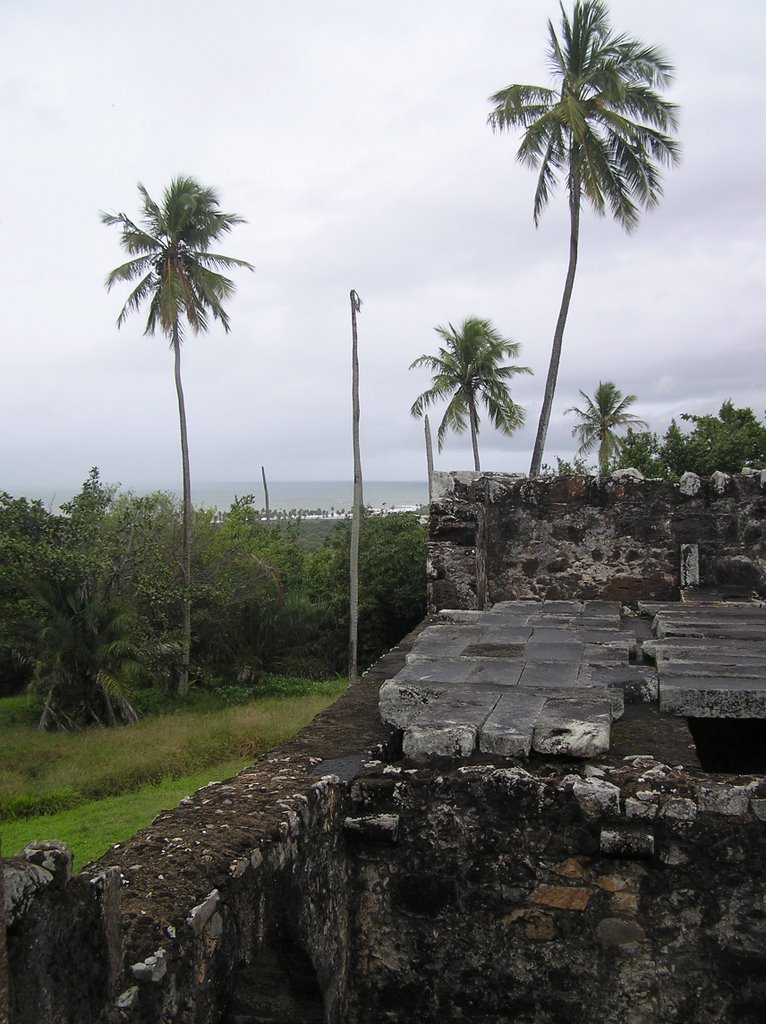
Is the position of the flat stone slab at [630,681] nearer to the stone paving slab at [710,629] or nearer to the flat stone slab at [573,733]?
the flat stone slab at [573,733]

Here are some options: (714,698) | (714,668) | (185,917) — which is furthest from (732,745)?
(185,917)

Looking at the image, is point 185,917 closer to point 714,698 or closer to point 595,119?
point 714,698

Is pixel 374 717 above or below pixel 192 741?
above

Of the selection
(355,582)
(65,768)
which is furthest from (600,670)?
(355,582)

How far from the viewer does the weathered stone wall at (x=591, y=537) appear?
22.4ft

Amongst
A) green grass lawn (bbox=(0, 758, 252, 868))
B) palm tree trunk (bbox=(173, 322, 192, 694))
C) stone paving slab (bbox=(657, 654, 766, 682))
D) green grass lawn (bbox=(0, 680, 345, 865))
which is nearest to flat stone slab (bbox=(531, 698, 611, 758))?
stone paving slab (bbox=(657, 654, 766, 682))

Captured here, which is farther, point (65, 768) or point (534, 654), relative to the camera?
point (65, 768)

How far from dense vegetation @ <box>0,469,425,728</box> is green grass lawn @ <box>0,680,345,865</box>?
1.30m

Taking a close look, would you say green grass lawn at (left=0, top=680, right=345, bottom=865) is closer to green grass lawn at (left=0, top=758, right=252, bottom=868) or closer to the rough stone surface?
green grass lawn at (left=0, top=758, right=252, bottom=868)

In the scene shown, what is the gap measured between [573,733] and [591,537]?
3.87m

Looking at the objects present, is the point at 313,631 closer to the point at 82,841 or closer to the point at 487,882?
the point at 82,841

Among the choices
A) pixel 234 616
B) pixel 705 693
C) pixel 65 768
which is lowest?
pixel 65 768

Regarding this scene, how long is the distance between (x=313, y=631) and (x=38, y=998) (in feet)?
61.6

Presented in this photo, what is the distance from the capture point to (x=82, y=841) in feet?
28.1
